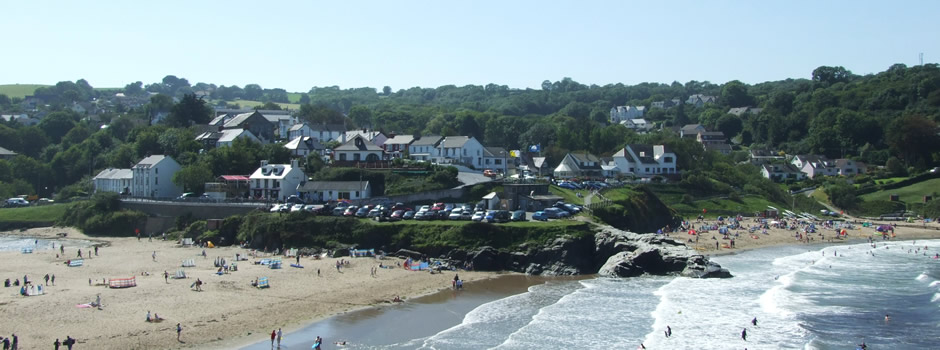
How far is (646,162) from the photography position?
86375 millimetres

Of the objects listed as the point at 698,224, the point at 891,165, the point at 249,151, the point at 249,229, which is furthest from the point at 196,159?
the point at 891,165

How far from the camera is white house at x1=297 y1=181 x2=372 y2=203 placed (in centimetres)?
6259

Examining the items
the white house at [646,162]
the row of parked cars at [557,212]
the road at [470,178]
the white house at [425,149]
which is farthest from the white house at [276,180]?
the white house at [646,162]

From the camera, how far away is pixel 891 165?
98.6 meters

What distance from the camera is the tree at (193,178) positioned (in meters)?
69.2

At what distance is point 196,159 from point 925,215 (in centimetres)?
7661

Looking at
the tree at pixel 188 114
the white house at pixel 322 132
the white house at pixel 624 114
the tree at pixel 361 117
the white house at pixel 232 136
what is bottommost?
the white house at pixel 232 136

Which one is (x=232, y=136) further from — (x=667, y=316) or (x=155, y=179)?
(x=667, y=316)

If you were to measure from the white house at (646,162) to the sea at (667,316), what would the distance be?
3768 cm

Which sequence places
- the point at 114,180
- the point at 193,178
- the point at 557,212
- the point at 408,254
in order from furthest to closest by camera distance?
the point at 114,180, the point at 193,178, the point at 557,212, the point at 408,254

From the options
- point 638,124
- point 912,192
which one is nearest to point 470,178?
point 912,192

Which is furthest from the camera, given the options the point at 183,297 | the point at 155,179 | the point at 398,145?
the point at 398,145

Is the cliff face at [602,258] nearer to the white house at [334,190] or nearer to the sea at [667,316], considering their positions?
the sea at [667,316]

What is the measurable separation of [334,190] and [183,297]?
1011 inches
